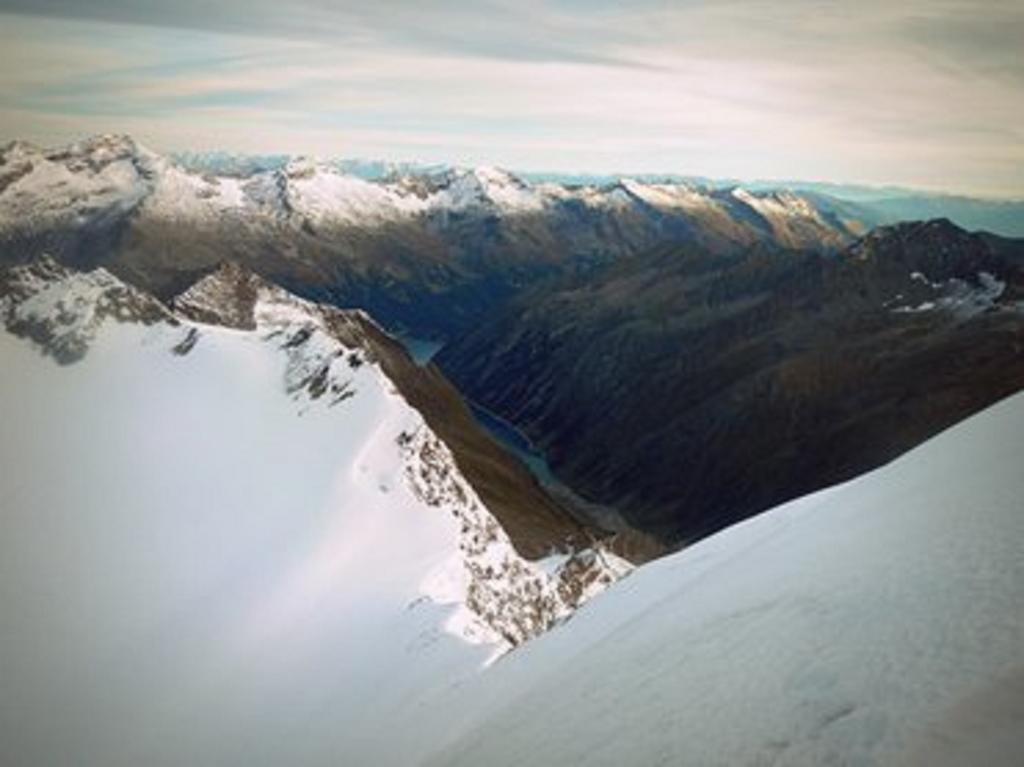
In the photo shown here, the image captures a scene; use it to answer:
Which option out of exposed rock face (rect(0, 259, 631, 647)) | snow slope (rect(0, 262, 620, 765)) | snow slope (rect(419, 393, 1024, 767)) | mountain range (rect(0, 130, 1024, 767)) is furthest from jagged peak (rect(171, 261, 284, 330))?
snow slope (rect(419, 393, 1024, 767))

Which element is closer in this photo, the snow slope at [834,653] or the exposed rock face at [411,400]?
the snow slope at [834,653]

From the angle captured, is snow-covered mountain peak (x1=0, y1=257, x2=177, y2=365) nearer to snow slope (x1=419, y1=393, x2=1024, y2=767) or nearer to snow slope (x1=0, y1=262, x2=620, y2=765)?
snow slope (x1=0, y1=262, x2=620, y2=765)

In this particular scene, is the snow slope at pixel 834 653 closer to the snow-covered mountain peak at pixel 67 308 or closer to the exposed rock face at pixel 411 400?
the exposed rock face at pixel 411 400

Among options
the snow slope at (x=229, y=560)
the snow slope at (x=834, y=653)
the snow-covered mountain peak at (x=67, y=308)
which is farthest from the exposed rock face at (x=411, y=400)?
the snow slope at (x=834, y=653)

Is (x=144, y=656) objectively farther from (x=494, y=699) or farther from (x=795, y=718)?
(x=795, y=718)

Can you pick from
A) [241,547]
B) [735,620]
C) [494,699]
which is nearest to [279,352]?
[241,547]

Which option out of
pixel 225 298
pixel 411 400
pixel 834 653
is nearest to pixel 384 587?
pixel 834 653

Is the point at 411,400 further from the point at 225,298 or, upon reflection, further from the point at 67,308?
the point at 67,308
